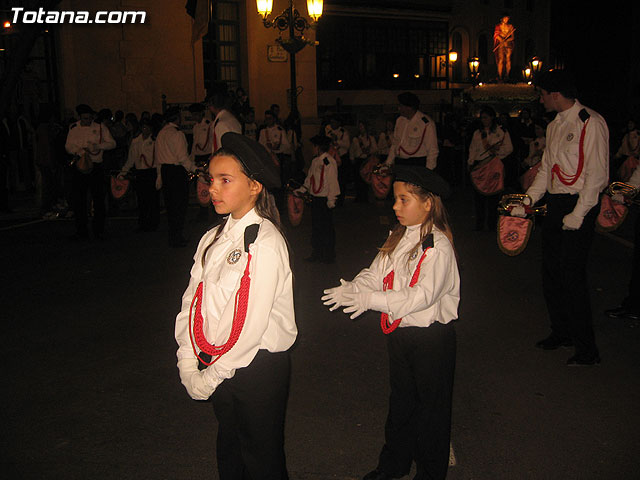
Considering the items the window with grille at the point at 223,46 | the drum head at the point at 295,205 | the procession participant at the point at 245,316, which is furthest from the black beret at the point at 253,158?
the window with grille at the point at 223,46

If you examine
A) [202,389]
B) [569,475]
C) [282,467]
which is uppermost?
[202,389]

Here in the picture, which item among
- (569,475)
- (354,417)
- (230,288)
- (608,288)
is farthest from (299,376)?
(608,288)

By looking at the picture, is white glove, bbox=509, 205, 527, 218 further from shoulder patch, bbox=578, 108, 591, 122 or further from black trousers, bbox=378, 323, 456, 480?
black trousers, bbox=378, 323, 456, 480

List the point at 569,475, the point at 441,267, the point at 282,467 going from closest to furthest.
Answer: the point at 282,467
the point at 441,267
the point at 569,475

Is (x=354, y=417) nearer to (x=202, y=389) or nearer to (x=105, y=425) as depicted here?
(x=105, y=425)

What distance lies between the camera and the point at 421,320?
124 inches

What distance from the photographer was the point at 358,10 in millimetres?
32188

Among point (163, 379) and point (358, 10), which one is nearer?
point (163, 379)

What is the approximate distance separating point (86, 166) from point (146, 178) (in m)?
1.42

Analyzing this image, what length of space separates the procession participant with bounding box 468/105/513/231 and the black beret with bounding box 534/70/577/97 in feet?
19.5

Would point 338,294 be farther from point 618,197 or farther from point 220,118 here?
point 220,118

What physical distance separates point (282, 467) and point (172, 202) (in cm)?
745

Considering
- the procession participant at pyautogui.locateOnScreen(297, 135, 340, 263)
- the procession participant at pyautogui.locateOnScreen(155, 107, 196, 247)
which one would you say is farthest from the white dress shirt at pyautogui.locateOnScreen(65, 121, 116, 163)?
the procession participant at pyautogui.locateOnScreen(297, 135, 340, 263)

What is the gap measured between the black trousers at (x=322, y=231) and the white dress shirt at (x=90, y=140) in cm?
363
